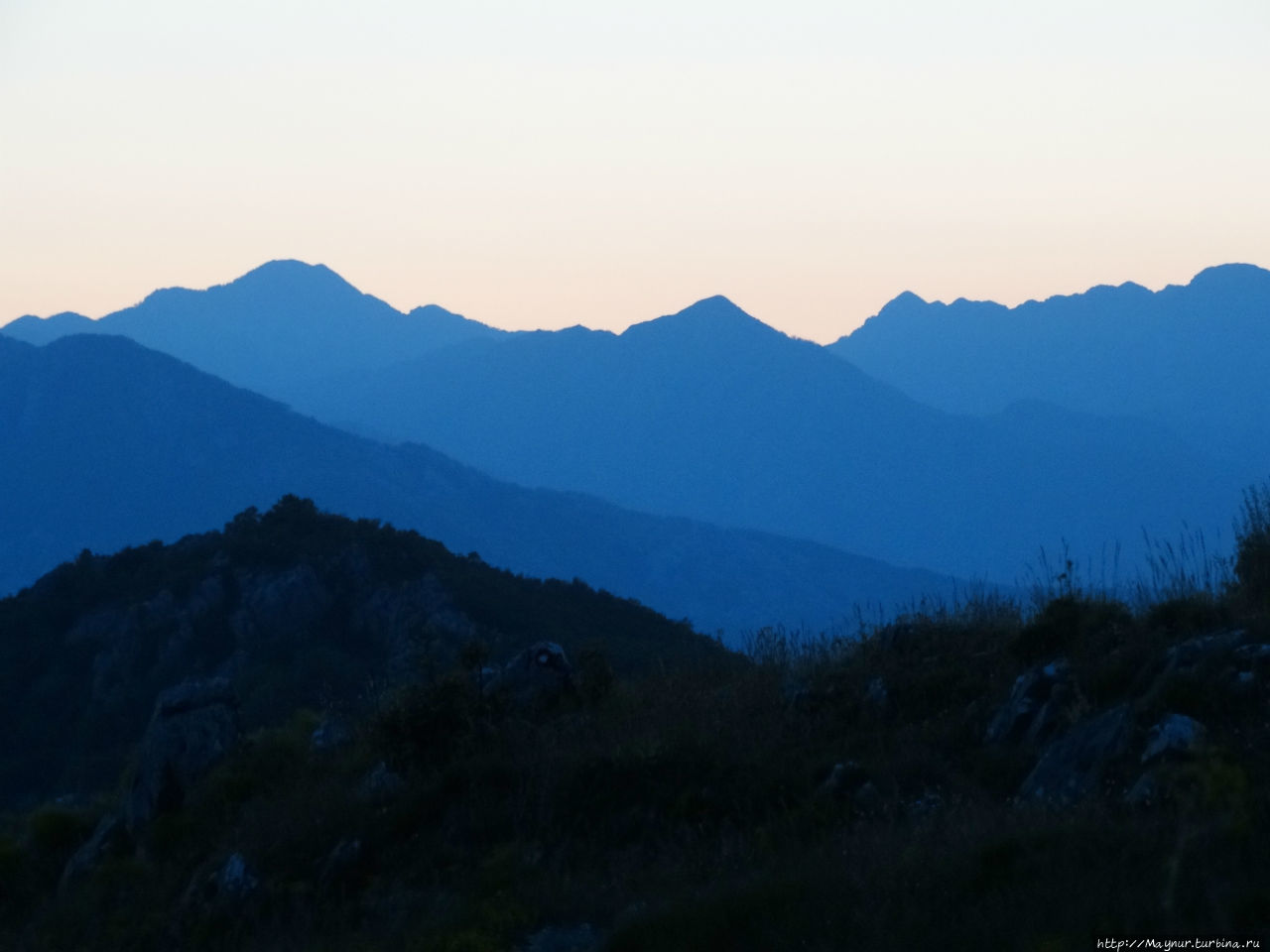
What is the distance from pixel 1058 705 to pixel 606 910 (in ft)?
14.7

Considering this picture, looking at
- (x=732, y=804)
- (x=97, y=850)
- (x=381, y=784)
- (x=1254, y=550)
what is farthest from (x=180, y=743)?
(x=1254, y=550)

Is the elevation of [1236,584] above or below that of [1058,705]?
above

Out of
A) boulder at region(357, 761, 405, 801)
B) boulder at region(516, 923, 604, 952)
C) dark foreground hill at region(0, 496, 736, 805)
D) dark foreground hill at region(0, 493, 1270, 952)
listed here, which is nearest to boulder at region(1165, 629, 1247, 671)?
dark foreground hill at region(0, 493, 1270, 952)

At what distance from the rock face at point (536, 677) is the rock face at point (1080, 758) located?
6.04m

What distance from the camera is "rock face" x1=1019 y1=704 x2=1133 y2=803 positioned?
9.18 meters

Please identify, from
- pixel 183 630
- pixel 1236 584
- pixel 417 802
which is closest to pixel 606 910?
pixel 417 802

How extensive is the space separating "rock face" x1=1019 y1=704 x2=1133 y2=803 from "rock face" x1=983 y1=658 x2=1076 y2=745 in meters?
0.36

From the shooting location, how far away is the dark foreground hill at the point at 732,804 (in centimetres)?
759

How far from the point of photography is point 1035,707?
34.9 feet

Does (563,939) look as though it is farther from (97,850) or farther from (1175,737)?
(97,850)

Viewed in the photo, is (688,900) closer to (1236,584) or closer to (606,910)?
(606,910)

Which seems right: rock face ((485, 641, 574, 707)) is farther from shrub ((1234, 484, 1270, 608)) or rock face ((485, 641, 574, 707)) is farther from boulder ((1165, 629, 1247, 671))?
shrub ((1234, 484, 1270, 608))

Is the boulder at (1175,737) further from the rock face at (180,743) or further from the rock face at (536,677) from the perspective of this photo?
the rock face at (180,743)

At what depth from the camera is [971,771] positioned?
1027 centimetres
